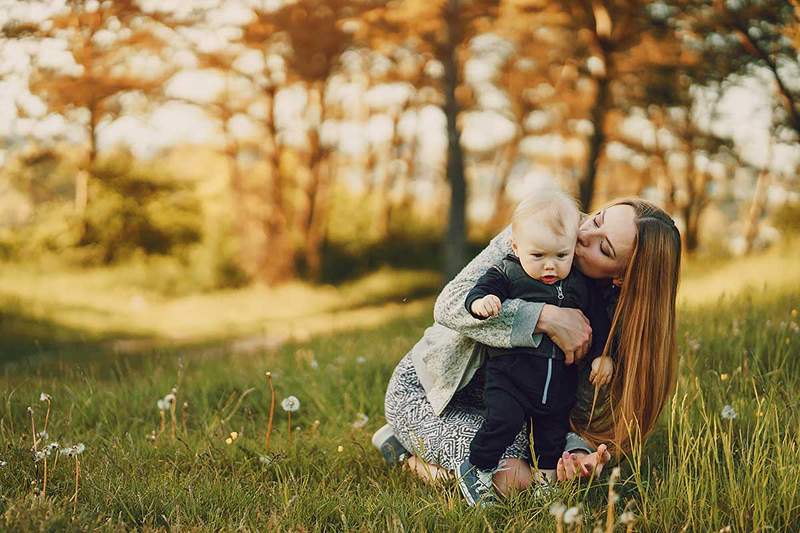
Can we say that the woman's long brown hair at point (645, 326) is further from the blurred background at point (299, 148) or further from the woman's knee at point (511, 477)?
the blurred background at point (299, 148)

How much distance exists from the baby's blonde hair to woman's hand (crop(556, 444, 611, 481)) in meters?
0.80

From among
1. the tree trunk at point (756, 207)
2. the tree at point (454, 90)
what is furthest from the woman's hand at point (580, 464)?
the tree trunk at point (756, 207)

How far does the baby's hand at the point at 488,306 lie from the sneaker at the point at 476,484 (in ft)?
2.05

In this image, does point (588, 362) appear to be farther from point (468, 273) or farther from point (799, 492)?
point (799, 492)

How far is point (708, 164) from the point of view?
758 inches

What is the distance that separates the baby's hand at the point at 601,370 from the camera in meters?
2.87

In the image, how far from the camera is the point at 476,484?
2844 mm

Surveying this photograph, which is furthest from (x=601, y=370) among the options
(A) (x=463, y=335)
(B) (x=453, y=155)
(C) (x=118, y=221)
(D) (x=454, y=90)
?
(C) (x=118, y=221)

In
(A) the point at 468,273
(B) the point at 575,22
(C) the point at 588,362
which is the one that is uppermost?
(B) the point at 575,22

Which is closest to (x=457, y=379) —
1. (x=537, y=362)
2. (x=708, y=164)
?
(x=537, y=362)

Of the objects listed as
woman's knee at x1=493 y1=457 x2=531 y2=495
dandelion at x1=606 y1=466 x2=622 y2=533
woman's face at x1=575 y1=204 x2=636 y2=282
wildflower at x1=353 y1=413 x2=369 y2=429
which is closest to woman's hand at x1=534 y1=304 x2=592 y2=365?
woman's face at x1=575 y1=204 x2=636 y2=282

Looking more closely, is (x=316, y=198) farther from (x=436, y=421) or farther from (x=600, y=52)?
(x=436, y=421)

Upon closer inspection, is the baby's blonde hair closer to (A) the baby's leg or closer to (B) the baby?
(B) the baby

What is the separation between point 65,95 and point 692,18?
11162 millimetres
